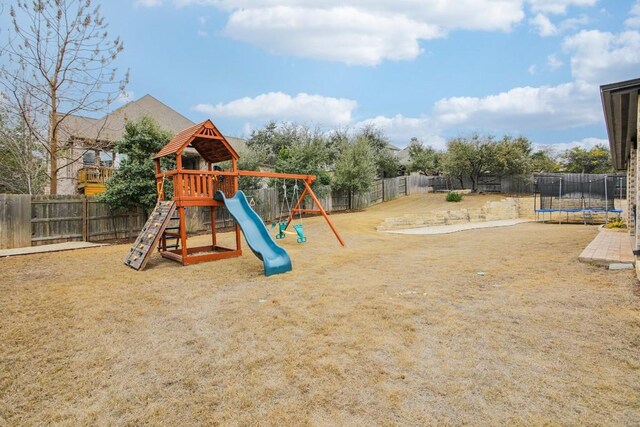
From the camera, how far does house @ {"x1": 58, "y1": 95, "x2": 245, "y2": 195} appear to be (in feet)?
50.5

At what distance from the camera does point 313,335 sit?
11.3 ft

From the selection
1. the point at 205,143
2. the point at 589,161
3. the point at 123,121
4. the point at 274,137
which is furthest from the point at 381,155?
the point at 589,161

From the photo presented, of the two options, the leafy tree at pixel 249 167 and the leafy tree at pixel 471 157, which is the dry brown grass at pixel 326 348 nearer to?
the leafy tree at pixel 249 167

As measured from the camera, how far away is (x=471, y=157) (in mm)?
24125

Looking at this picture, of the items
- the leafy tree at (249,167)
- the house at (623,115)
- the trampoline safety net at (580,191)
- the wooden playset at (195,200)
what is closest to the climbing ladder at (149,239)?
the wooden playset at (195,200)

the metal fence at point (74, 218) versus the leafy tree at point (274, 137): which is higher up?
the leafy tree at point (274, 137)

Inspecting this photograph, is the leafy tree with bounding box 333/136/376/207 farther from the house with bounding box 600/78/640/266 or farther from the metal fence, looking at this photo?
the house with bounding box 600/78/640/266

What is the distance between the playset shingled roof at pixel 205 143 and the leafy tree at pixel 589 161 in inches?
1780

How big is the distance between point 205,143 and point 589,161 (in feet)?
154

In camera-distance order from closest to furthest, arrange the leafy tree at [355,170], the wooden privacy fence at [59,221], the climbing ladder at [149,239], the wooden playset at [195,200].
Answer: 1. the climbing ladder at [149,239]
2. the wooden playset at [195,200]
3. the wooden privacy fence at [59,221]
4. the leafy tree at [355,170]

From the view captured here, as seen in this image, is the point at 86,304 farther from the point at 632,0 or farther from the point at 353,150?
the point at 353,150

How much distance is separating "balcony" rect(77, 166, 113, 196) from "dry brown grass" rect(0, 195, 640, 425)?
1188 cm

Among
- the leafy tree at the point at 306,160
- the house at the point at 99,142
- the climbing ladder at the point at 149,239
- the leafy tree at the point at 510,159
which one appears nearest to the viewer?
the climbing ladder at the point at 149,239

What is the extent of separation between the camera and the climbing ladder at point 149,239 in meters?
6.80
